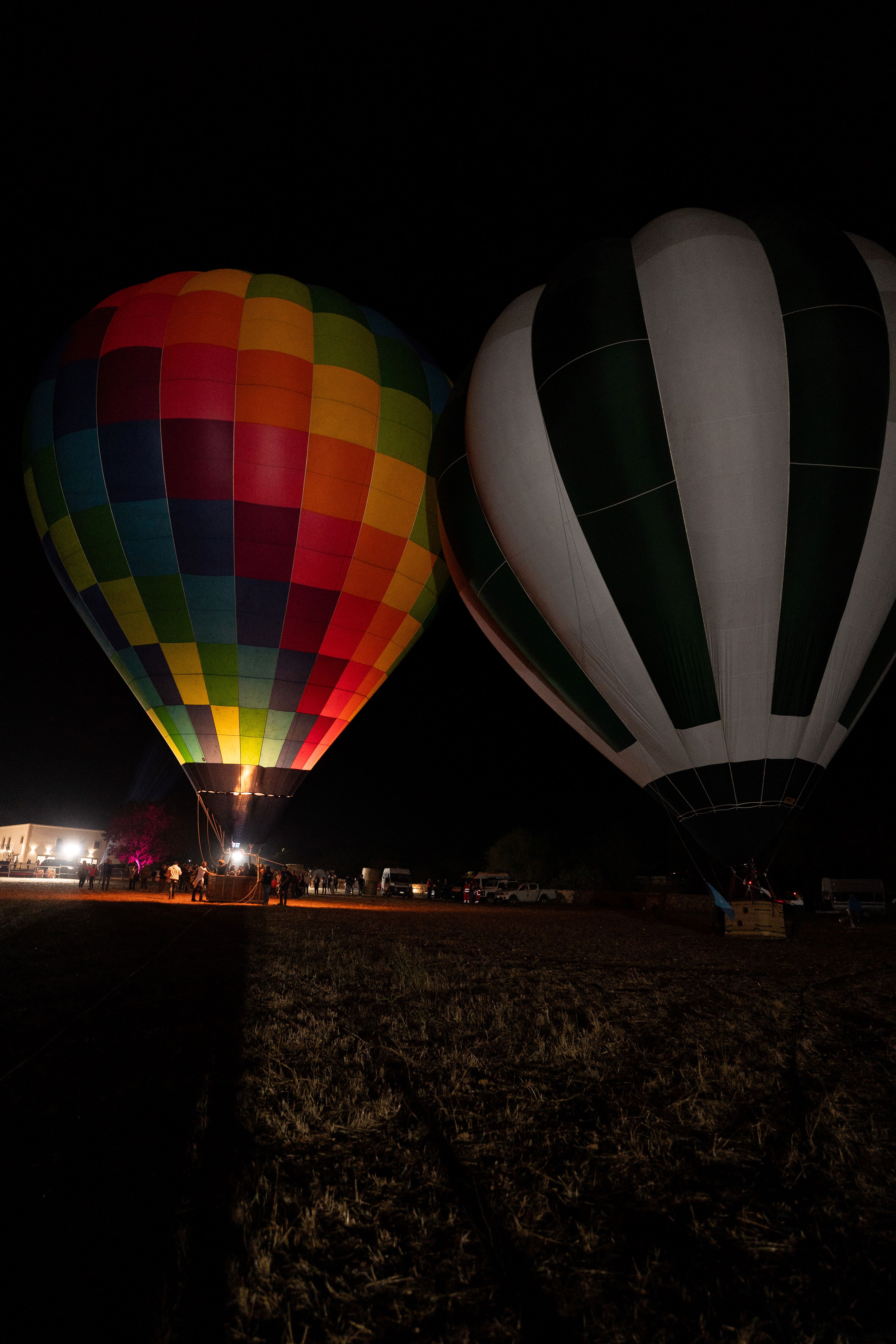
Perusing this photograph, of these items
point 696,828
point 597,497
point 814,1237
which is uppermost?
point 597,497

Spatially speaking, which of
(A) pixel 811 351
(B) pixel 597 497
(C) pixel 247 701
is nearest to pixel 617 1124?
(B) pixel 597 497

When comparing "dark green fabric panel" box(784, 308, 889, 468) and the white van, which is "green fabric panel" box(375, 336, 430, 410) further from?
the white van

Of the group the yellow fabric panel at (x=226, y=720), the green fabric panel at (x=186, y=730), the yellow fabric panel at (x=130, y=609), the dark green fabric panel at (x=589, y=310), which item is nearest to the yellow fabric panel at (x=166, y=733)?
the green fabric panel at (x=186, y=730)

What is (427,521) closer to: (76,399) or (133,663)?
(133,663)

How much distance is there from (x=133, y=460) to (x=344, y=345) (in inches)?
167

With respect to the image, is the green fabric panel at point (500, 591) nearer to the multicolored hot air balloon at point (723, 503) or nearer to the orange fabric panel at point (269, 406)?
the multicolored hot air balloon at point (723, 503)

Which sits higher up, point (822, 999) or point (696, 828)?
point (696, 828)

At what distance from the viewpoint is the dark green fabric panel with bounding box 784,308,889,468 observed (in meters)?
8.33

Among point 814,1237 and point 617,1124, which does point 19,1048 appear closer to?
point 617,1124

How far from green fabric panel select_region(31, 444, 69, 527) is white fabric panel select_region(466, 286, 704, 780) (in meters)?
7.79

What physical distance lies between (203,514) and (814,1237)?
497 inches

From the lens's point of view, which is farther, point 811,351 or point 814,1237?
point 811,351

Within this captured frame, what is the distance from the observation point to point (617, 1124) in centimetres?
282

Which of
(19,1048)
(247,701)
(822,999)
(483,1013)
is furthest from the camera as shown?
(247,701)
